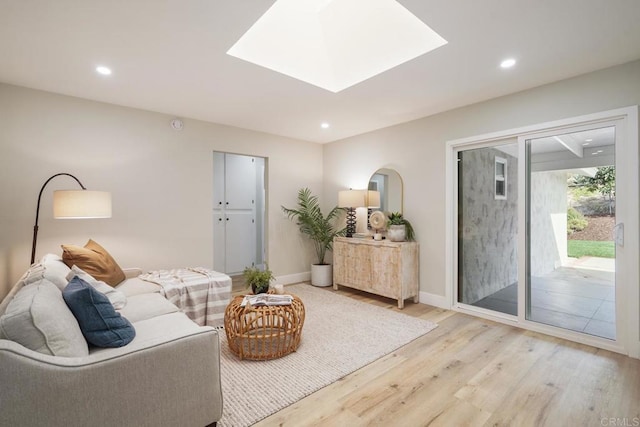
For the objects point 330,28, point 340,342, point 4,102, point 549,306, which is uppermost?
point 330,28

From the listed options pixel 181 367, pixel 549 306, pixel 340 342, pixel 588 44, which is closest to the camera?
pixel 181 367

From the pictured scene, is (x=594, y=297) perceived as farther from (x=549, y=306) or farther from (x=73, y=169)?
(x=73, y=169)

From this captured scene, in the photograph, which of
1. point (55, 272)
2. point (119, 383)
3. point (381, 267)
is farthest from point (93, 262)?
point (381, 267)

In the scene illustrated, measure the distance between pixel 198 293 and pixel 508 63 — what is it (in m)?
3.50

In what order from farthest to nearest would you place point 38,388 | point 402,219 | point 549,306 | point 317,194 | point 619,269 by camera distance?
1. point 317,194
2. point 402,219
3. point 549,306
4. point 619,269
5. point 38,388

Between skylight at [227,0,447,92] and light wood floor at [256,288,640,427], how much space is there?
96.9 inches

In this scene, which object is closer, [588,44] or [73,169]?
[588,44]

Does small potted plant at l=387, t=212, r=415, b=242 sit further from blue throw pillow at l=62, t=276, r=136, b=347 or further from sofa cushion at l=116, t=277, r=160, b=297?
blue throw pillow at l=62, t=276, r=136, b=347

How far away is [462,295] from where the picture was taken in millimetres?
3693

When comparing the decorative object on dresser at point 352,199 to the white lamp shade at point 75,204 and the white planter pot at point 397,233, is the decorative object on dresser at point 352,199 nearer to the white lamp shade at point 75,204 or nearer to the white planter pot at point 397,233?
the white planter pot at point 397,233

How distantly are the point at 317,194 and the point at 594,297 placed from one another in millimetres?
3831

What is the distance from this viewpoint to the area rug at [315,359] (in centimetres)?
189

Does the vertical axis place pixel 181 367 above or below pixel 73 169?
below

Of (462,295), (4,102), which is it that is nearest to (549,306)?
(462,295)
